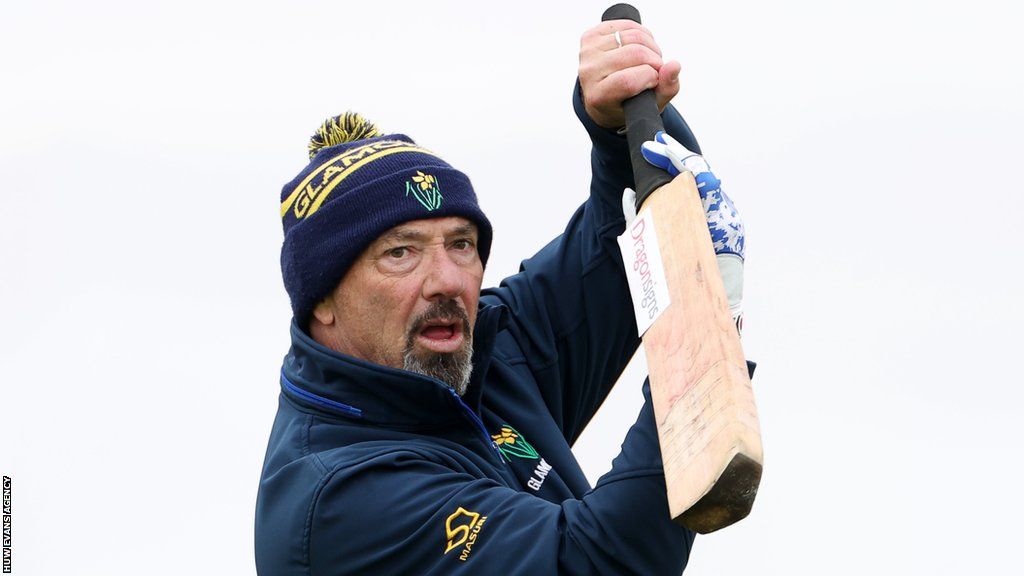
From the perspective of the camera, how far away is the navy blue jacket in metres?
2.66

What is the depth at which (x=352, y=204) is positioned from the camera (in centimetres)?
315

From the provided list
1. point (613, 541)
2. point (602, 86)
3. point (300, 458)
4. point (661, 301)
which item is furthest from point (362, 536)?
point (602, 86)

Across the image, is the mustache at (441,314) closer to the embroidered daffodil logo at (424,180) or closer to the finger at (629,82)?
the embroidered daffodil logo at (424,180)

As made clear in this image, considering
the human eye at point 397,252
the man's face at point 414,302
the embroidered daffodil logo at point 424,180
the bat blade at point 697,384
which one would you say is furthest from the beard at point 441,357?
the bat blade at point 697,384

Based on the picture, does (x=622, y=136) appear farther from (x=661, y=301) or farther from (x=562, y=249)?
(x=661, y=301)

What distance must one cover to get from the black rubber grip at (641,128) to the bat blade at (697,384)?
7 centimetres

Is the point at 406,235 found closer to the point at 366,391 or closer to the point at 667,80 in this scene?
the point at 366,391

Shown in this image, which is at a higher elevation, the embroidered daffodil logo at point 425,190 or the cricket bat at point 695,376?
the embroidered daffodil logo at point 425,190

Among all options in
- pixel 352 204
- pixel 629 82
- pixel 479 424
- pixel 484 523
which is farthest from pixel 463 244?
pixel 484 523

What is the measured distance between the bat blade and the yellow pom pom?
955 mm

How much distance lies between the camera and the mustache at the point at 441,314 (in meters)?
3.13

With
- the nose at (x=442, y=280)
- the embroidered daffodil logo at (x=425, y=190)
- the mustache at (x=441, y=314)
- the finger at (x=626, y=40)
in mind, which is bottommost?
the mustache at (x=441, y=314)

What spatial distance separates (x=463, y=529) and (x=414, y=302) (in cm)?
52

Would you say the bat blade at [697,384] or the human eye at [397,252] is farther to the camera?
the human eye at [397,252]
